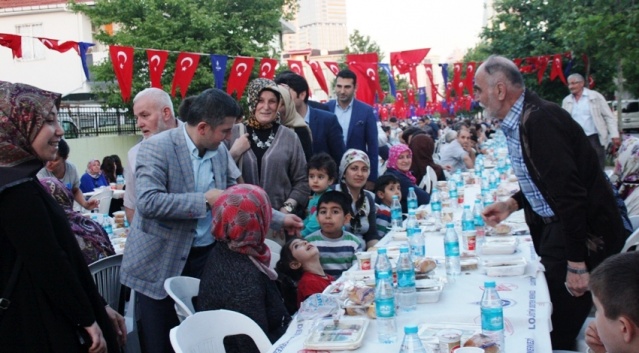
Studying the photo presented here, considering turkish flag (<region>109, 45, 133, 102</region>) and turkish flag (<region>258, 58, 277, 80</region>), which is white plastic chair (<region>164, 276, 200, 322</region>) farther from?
turkish flag (<region>258, 58, 277, 80</region>)

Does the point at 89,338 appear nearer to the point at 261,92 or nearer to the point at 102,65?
the point at 261,92

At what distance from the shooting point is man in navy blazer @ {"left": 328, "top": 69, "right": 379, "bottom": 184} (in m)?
7.43

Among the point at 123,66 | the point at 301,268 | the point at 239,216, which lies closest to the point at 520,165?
the point at 301,268

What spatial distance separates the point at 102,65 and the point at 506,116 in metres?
20.7

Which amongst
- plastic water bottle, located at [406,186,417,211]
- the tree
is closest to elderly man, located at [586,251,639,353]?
plastic water bottle, located at [406,186,417,211]

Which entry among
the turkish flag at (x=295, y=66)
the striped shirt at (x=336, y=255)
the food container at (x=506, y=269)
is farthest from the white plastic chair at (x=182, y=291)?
the turkish flag at (x=295, y=66)

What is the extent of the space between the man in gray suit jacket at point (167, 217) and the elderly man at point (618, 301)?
215 cm

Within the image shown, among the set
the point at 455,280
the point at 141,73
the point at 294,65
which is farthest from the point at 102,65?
the point at 455,280

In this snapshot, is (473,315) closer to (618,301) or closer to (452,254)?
(452,254)

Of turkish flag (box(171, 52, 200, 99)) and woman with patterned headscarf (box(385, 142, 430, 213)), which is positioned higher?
turkish flag (box(171, 52, 200, 99))

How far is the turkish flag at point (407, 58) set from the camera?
15008mm

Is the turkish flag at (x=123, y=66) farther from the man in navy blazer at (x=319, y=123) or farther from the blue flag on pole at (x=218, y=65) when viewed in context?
the man in navy blazer at (x=319, y=123)

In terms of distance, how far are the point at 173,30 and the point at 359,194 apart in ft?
58.7

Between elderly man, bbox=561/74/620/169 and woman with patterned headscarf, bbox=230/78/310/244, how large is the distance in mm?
7199
